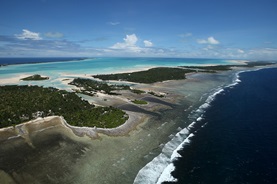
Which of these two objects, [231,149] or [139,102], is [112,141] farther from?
[139,102]

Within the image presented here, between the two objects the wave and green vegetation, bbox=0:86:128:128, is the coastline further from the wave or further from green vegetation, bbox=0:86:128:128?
green vegetation, bbox=0:86:128:128

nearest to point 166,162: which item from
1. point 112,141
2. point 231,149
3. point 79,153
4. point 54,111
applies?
point 112,141

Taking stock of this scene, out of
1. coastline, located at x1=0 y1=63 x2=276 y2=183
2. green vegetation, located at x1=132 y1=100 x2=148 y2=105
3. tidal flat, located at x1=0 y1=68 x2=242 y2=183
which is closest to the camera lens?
tidal flat, located at x1=0 y1=68 x2=242 y2=183

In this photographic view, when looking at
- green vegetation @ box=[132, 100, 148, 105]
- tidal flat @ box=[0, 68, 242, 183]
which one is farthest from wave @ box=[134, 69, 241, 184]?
green vegetation @ box=[132, 100, 148, 105]

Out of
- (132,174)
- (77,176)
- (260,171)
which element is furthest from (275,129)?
(77,176)

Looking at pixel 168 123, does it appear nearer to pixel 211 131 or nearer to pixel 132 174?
pixel 211 131

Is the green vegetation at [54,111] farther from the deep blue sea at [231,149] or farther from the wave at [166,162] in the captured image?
the deep blue sea at [231,149]

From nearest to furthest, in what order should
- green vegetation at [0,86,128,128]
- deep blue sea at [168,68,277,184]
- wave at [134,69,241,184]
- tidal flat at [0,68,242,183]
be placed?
tidal flat at [0,68,242,183] < wave at [134,69,241,184] < deep blue sea at [168,68,277,184] < green vegetation at [0,86,128,128]
